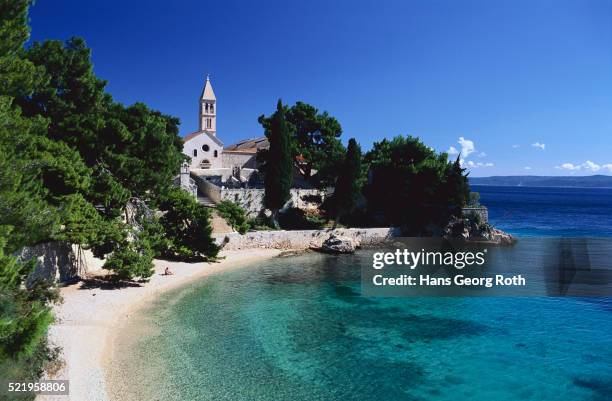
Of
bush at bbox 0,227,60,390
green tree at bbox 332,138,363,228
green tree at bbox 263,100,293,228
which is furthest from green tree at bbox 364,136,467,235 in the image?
bush at bbox 0,227,60,390

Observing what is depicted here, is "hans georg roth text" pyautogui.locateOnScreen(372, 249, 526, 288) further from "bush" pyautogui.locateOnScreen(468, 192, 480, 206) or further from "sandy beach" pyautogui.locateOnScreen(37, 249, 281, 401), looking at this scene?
"sandy beach" pyautogui.locateOnScreen(37, 249, 281, 401)

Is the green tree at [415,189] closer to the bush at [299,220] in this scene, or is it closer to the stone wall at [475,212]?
the stone wall at [475,212]

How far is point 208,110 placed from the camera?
59594 mm

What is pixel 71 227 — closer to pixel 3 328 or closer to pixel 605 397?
pixel 3 328

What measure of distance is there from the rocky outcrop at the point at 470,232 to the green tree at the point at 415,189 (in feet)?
3.25

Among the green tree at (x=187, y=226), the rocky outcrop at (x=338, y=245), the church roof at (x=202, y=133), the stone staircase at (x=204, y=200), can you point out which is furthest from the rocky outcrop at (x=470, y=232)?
the church roof at (x=202, y=133)

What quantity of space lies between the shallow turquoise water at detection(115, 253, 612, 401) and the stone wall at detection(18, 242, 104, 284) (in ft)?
18.6

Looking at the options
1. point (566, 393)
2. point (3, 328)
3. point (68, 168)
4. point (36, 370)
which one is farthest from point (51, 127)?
point (566, 393)

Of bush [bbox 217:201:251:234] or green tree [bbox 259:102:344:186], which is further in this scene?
green tree [bbox 259:102:344:186]

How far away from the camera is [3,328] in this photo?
334 inches

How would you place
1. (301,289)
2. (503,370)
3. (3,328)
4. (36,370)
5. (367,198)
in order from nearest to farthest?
(3,328), (36,370), (503,370), (301,289), (367,198)

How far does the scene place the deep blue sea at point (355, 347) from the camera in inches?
497

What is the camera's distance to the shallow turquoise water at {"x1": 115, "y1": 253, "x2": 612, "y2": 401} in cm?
1265

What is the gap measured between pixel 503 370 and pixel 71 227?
19.8 m
